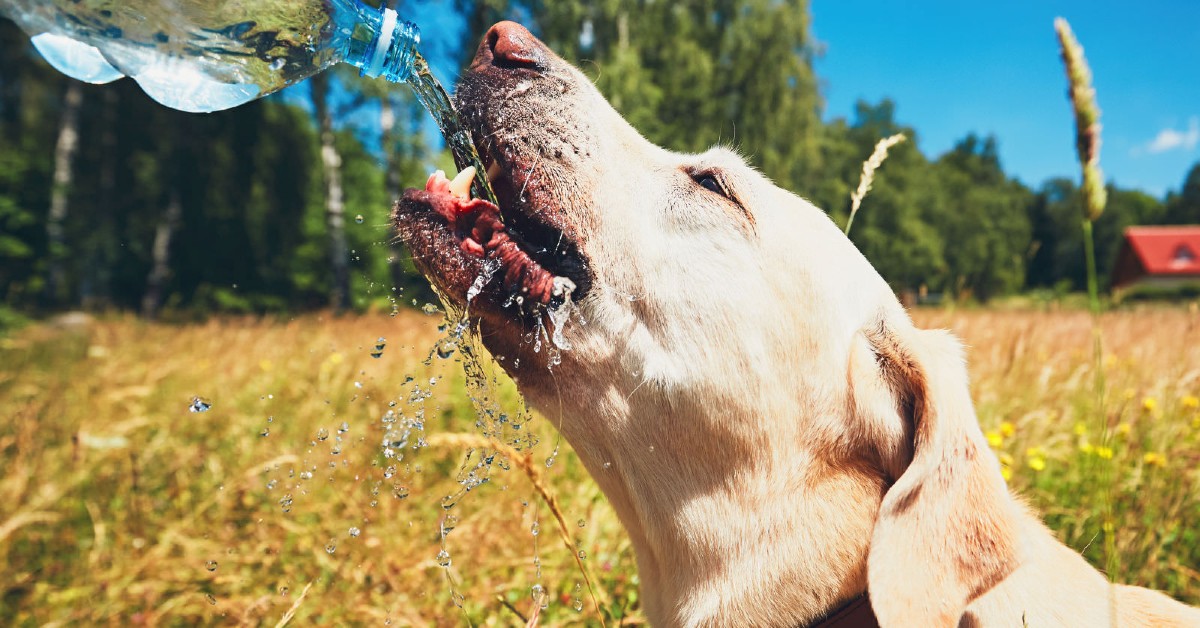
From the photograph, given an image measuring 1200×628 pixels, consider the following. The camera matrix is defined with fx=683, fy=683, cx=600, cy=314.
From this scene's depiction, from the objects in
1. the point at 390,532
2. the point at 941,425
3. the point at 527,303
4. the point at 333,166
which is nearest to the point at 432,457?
the point at 390,532

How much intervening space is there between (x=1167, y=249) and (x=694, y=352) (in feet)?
242

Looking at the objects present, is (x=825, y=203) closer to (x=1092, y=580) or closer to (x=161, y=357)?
(x=161, y=357)

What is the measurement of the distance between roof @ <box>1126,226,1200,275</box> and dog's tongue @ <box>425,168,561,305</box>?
2811 inches

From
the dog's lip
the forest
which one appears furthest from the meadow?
the forest

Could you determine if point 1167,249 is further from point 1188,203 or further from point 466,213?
point 466,213

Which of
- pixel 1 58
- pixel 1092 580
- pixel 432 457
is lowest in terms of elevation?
pixel 1 58

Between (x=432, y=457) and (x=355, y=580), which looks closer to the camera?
(x=355, y=580)

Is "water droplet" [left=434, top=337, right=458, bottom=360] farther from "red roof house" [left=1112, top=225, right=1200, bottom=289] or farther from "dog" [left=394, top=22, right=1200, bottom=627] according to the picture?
"red roof house" [left=1112, top=225, right=1200, bottom=289]

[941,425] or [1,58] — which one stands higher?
[941,425]

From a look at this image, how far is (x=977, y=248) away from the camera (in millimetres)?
44875

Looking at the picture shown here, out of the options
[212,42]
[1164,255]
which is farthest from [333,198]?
[1164,255]

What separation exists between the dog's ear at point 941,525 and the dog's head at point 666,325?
6.5 inches

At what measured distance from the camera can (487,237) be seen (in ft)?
6.88

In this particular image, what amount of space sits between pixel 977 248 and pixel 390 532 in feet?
161
